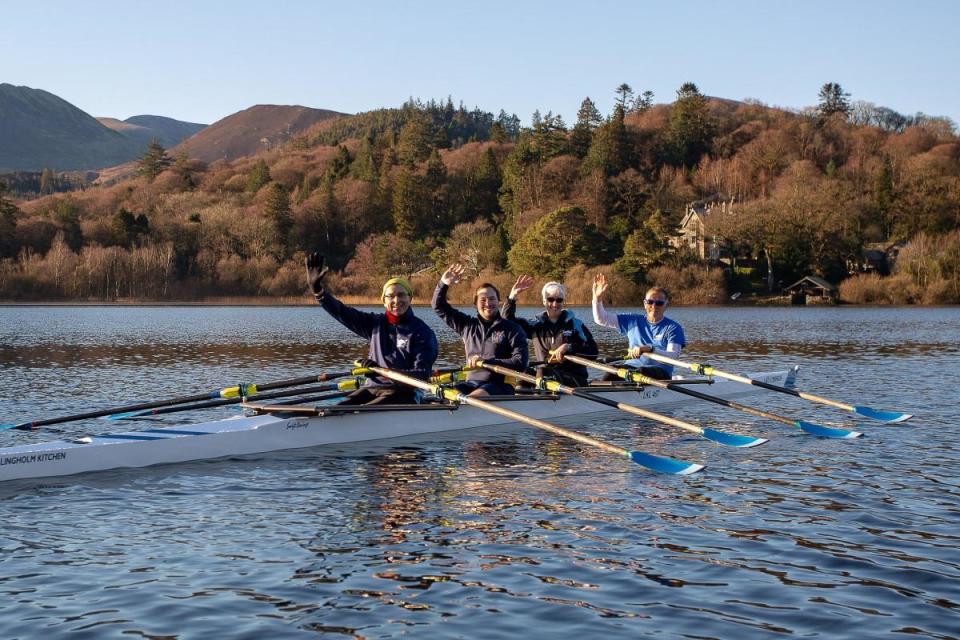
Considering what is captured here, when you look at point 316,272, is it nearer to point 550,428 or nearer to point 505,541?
point 550,428

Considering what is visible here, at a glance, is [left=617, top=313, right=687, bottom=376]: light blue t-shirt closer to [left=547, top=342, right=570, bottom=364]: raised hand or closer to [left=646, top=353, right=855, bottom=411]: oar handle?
[left=646, top=353, right=855, bottom=411]: oar handle

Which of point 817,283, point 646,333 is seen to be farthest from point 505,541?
point 817,283

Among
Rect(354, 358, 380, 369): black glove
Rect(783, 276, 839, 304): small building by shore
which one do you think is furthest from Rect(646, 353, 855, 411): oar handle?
Rect(783, 276, 839, 304): small building by shore

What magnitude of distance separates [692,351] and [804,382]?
10.2m

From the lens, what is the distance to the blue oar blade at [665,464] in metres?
11.3

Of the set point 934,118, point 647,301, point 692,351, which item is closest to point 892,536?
point 647,301

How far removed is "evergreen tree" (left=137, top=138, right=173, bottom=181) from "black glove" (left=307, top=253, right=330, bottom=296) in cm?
17041

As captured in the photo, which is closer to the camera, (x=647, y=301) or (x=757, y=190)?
(x=647, y=301)

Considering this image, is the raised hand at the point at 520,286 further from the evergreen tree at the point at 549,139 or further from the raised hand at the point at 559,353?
the evergreen tree at the point at 549,139

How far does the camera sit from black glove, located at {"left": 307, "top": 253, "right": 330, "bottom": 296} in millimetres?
13297

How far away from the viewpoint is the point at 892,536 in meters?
9.30

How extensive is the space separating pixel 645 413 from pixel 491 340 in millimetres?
3283

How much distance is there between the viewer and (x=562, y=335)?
669 inches

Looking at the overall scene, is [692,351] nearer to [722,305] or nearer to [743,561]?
[743,561]
